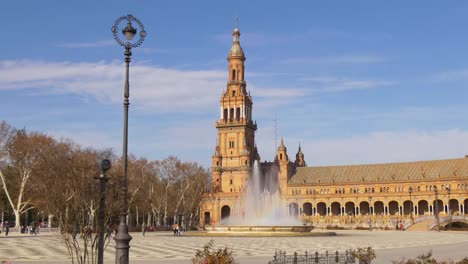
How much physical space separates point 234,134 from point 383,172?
3457 centimetres

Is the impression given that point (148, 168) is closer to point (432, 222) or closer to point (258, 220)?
point (258, 220)

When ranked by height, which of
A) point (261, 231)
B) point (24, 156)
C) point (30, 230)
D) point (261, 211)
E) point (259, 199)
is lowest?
point (261, 231)

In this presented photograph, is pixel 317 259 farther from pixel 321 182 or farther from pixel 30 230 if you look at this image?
pixel 321 182

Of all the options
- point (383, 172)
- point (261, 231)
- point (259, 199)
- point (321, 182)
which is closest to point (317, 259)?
point (261, 231)

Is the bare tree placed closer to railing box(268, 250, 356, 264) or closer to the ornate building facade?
railing box(268, 250, 356, 264)

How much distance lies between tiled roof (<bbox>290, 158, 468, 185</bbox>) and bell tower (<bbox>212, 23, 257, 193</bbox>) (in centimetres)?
1498

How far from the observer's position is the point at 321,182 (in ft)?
426

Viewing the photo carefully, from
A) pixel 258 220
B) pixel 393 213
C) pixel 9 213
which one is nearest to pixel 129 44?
pixel 258 220

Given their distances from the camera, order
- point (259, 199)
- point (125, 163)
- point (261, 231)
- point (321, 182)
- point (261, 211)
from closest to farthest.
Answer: point (125, 163) < point (261, 231) < point (261, 211) < point (259, 199) < point (321, 182)

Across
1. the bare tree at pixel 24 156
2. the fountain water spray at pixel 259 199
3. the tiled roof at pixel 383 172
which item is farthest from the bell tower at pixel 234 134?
the bare tree at pixel 24 156

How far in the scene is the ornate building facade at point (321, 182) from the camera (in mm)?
113275

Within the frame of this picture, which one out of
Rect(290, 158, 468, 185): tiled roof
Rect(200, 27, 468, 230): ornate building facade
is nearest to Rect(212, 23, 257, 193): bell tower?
Rect(200, 27, 468, 230): ornate building facade

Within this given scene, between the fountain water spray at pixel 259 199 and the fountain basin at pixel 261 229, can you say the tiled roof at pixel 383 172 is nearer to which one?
the fountain water spray at pixel 259 199

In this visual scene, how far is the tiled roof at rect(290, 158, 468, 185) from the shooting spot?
115 m
